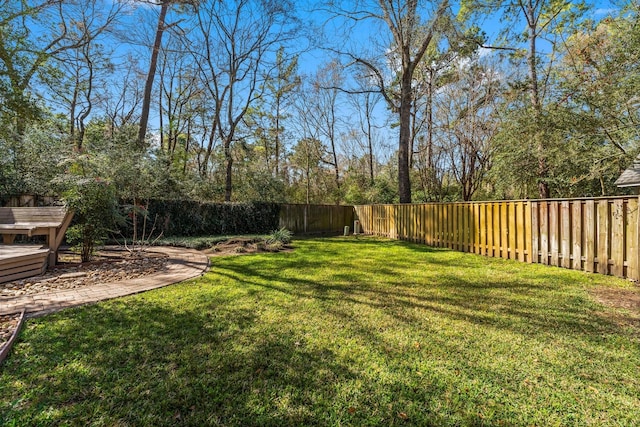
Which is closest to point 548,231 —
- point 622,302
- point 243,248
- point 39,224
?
point 622,302

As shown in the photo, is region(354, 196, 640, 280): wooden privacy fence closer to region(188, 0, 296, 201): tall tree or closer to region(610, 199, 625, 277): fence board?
region(610, 199, 625, 277): fence board

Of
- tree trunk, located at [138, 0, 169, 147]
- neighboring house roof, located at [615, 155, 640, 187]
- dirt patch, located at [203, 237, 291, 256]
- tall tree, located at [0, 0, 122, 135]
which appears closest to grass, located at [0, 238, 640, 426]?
dirt patch, located at [203, 237, 291, 256]

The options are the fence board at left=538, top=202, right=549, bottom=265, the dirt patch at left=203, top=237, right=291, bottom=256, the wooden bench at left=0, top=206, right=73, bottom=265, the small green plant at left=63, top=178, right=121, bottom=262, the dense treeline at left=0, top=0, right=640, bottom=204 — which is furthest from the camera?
the dense treeline at left=0, top=0, right=640, bottom=204

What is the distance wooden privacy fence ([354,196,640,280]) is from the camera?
411cm

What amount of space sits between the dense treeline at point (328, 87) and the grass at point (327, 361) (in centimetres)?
370

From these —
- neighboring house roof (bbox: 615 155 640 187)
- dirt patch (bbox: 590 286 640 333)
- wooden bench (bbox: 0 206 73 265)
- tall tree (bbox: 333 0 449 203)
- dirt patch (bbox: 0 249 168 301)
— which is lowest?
dirt patch (bbox: 590 286 640 333)

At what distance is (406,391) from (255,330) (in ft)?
4.33

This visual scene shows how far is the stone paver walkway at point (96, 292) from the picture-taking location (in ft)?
8.96

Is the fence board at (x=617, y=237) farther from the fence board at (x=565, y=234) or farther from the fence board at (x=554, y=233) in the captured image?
the fence board at (x=554, y=233)

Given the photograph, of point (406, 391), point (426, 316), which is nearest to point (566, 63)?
point (426, 316)

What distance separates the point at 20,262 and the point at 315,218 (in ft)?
30.4

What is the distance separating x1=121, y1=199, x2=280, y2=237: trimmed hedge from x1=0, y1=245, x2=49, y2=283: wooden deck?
3900 millimetres

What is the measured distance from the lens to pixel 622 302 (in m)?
3.12

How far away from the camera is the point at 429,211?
8.38 m
